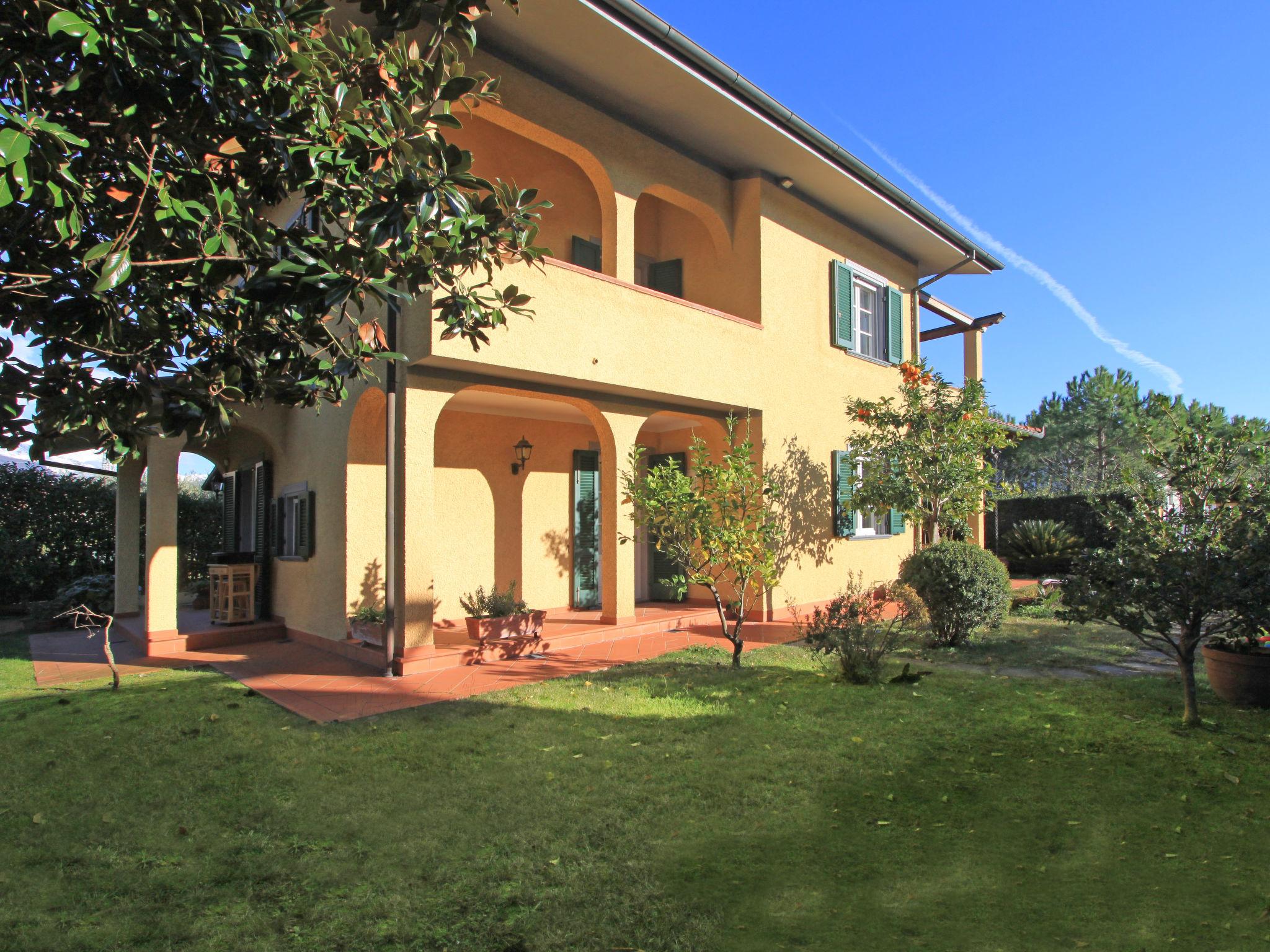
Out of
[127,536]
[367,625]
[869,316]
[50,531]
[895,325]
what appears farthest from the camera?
[895,325]

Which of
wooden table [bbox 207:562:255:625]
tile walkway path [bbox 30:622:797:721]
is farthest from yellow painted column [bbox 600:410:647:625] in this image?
wooden table [bbox 207:562:255:625]

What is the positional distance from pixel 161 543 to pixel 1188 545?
1070 cm

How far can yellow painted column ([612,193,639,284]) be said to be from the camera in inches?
367

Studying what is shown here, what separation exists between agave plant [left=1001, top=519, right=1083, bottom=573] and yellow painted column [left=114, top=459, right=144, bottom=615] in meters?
17.7

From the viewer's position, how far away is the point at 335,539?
9195mm

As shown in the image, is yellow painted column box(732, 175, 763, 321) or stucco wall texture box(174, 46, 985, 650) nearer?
stucco wall texture box(174, 46, 985, 650)

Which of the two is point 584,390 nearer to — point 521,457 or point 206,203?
point 521,457

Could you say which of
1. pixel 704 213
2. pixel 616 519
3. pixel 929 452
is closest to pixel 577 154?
pixel 704 213

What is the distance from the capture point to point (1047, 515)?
19.4 metres

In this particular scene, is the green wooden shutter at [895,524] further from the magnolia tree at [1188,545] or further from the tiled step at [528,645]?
the magnolia tree at [1188,545]

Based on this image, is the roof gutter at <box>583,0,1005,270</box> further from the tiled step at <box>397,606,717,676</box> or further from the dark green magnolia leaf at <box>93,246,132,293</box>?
the tiled step at <box>397,606,717,676</box>

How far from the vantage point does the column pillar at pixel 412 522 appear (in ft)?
25.1

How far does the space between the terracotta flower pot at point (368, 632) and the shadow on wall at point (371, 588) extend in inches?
12.0

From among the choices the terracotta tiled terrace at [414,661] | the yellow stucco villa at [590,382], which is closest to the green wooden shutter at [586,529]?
the yellow stucco villa at [590,382]
